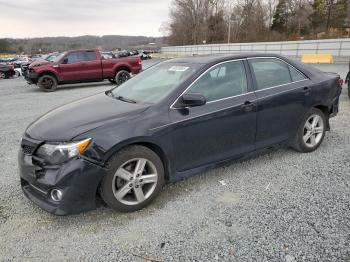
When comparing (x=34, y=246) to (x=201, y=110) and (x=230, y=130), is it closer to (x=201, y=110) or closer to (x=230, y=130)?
(x=201, y=110)

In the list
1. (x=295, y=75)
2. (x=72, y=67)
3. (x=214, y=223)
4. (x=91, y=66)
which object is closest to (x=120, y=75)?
(x=91, y=66)

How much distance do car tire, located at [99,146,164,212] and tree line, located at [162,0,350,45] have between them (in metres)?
38.0

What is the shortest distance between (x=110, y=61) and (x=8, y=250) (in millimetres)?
11836

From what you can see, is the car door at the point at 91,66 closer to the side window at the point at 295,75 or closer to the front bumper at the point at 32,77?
the front bumper at the point at 32,77

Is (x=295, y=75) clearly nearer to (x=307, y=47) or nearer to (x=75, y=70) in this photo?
(x=75, y=70)

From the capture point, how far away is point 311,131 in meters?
4.53

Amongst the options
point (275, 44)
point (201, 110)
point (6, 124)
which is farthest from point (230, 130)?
point (275, 44)

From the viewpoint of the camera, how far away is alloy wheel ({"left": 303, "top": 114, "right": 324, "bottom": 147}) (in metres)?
4.48

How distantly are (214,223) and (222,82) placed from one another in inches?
66.5

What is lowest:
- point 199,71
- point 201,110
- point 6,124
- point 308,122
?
point 6,124

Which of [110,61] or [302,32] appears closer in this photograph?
[110,61]

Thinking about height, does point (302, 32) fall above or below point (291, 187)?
above

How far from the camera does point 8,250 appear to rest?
2629mm

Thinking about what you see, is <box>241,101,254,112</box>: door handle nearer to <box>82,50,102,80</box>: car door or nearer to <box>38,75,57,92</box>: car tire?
<box>82,50,102,80</box>: car door
